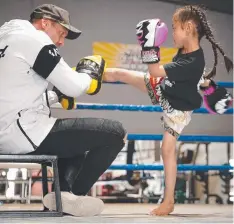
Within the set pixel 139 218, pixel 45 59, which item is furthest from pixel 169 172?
pixel 45 59

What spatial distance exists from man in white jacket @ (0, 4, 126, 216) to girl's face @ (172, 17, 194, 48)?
1.68 feet

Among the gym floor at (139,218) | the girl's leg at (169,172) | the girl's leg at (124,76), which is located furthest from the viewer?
the girl's leg at (124,76)

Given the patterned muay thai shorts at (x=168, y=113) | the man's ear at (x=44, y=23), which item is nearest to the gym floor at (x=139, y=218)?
the patterned muay thai shorts at (x=168, y=113)

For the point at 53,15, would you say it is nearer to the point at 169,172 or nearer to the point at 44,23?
the point at 44,23

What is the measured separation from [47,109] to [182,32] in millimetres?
723

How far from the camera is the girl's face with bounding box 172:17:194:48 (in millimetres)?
2039

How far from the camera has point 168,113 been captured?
2.04m

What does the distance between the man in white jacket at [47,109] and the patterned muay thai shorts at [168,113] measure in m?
0.41

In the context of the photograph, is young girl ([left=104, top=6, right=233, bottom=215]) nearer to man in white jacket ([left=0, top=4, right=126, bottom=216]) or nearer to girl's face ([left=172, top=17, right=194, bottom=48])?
girl's face ([left=172, top=17, right=194, bottom=48])

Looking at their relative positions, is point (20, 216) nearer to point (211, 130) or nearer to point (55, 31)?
point (55, 31)

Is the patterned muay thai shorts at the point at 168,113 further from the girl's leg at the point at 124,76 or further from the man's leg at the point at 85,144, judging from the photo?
the man's leg at the point at 85,144

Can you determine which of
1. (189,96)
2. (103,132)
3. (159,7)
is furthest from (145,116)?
(103,132)

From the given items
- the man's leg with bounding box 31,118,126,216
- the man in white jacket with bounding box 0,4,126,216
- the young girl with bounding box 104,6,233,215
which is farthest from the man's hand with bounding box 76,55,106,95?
the young girl with bounding box 104,6,233,215

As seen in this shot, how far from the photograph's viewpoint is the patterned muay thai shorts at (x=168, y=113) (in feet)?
6.68
